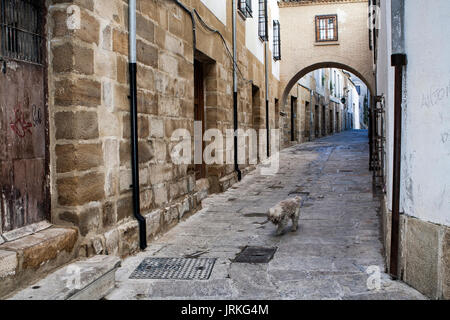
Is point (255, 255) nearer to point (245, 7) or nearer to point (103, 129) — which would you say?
point (103, 129)

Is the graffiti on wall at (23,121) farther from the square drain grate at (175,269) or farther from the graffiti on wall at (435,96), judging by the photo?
the graffiti on wall at (435,96)

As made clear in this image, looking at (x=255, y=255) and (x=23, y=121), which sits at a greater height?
(x=23, y=121)

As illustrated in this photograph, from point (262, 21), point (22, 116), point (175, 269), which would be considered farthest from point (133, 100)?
point (262, 21)

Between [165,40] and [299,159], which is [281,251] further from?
[299,159]

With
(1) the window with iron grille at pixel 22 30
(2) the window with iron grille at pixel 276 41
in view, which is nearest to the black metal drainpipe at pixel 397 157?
(1) the window with iron grille at pixel 22 30

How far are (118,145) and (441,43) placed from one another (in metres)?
2.64

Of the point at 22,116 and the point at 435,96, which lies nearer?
the point at 435,96

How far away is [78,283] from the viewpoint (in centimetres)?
284

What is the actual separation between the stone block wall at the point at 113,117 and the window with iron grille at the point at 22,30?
96 millimetres

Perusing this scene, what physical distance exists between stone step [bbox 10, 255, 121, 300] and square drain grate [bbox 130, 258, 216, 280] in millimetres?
370

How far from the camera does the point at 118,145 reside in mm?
3959

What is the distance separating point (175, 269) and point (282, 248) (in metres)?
1.14

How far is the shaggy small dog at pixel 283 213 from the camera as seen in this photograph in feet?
15.2

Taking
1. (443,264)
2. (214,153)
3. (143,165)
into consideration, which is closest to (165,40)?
(143,165)
